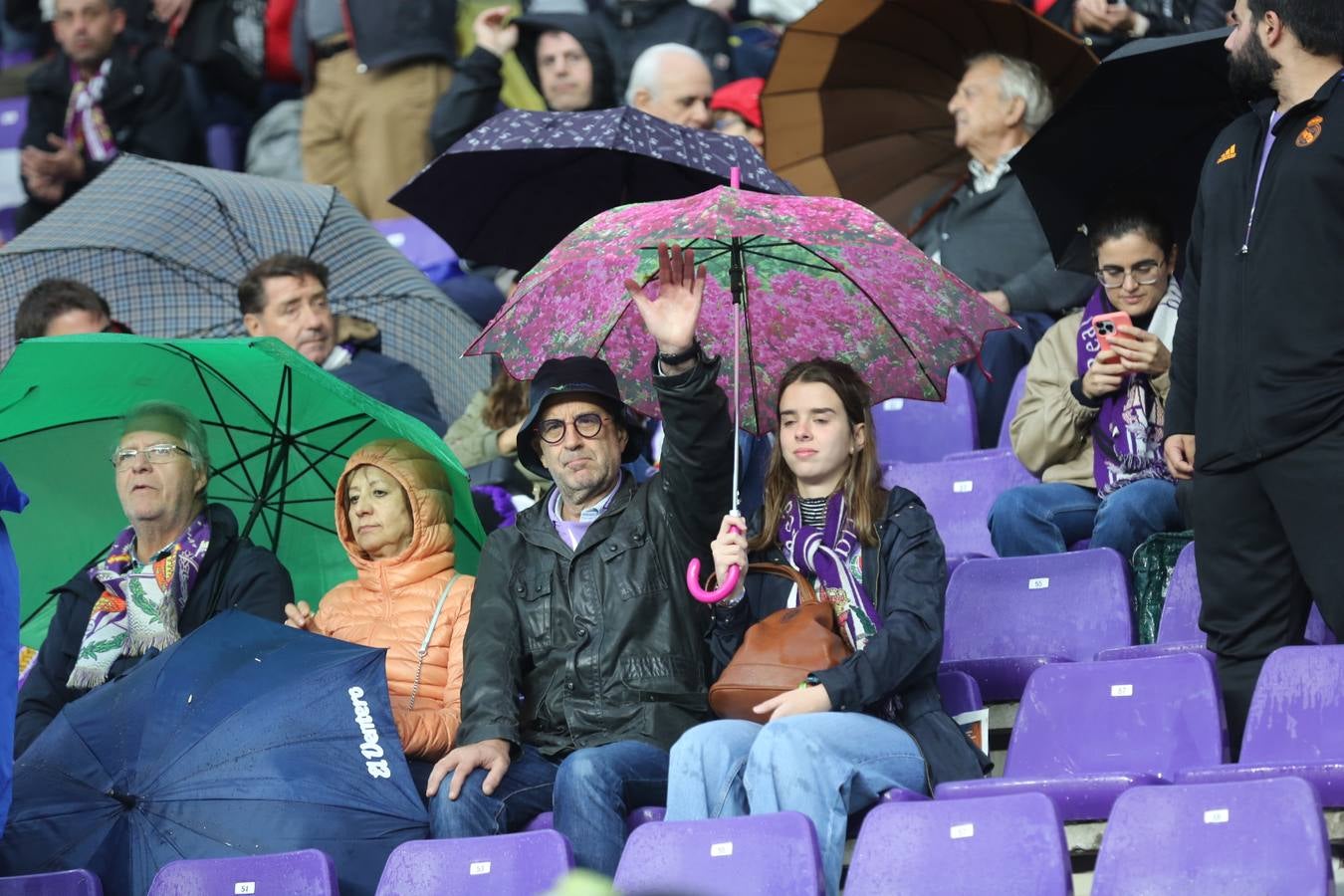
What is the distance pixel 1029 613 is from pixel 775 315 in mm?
1032

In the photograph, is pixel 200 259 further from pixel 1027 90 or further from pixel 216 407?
pixel 1027 90

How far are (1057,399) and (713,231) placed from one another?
5.61ft

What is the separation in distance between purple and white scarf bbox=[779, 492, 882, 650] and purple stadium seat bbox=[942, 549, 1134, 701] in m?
0.52

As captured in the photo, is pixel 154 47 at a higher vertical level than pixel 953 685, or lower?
higher

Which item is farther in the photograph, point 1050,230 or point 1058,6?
point 1058,6

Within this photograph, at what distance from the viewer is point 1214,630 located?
4895mm

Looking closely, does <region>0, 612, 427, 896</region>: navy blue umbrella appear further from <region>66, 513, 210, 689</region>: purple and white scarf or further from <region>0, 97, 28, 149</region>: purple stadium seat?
<region>0, 97, 28, 149</region>: purple stadium seat

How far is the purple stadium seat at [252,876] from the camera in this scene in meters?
4.56

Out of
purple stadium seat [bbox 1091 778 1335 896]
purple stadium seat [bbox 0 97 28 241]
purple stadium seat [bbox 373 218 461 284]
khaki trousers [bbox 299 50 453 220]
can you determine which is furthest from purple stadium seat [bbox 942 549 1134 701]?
purple stadium seat [bbox 0 97 28 241]

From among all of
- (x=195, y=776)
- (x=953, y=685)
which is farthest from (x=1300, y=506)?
(x=195, y=776)

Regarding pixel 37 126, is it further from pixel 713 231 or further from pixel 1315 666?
pixel 1315 666

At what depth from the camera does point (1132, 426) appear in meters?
5.90

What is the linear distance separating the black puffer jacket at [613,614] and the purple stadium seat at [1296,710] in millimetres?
1301

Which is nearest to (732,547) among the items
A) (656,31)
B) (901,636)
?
(901,636)
